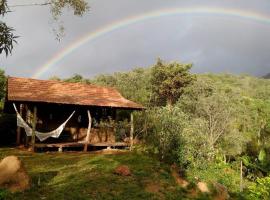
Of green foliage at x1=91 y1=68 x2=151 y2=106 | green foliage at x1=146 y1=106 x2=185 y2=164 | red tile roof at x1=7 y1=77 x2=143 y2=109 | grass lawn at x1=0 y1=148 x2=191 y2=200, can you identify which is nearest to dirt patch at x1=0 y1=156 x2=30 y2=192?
grass lawn at x1=0 y1=148 x2=191 y2=200

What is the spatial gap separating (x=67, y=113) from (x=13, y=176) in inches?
515

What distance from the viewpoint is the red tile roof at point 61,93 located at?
65.6 feet

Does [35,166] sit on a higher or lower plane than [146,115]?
lower

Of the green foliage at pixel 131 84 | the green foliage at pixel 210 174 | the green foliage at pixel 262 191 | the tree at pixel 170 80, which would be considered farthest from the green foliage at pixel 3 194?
the tree at pixel 170 80

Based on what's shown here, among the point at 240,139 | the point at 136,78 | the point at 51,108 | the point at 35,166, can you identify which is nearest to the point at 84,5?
the point at 35,166

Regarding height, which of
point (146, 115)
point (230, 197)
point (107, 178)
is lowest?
point (230, 197)

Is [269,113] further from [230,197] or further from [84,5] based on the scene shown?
[84,5]

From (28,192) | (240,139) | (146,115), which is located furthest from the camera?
(240,139)

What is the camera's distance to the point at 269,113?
150 ft

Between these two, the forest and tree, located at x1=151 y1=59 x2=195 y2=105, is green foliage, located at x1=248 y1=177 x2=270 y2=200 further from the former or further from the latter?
tree, located at x1=151 y1=59 x2=195 y2=105

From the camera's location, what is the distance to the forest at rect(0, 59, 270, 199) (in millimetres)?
17578

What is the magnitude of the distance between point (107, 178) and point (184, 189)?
3.10m

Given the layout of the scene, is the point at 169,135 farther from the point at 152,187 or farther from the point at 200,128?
the point at 200,128

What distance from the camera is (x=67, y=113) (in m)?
24.0
